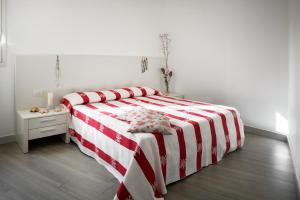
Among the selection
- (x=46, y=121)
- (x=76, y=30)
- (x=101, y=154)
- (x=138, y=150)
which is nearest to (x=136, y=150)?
(x=138, y=150)

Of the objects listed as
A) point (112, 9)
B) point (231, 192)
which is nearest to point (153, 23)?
point (112, 9)

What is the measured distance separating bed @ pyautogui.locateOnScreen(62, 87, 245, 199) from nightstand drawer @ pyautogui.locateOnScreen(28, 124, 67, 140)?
0.13 m

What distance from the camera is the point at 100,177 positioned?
7.57ft

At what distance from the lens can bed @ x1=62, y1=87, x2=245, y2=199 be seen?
195 centimetres

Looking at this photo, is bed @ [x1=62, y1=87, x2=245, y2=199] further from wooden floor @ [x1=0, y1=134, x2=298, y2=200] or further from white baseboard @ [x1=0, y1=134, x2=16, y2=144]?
white baseboard @ [x1=0, y1=134, x2=16, y2=144]

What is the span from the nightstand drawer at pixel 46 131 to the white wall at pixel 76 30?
519 mm

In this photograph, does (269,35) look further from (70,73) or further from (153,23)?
(70,73)

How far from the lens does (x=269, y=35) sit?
3.60 metres

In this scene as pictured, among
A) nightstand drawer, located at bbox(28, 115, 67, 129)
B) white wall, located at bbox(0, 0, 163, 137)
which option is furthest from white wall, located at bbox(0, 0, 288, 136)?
nightstand drawer, located at bbox(28, 115, 67, 129)

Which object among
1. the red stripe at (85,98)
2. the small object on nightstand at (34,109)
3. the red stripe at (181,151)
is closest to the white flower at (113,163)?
the red stripe at (181,151)

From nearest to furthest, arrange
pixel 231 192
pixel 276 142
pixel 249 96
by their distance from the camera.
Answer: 1. pixel 231 192
2. pixel 276 142
3. pixel 249 96

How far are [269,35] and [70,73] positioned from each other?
302cm

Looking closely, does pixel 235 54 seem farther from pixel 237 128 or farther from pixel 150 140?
pixel 150 140

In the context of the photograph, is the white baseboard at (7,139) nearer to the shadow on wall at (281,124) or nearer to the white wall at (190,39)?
the white wall at (190,39)
